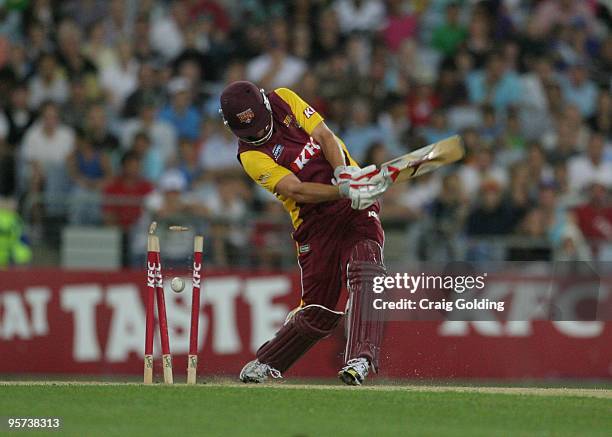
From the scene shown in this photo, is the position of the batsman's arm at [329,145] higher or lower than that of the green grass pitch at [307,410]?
higher

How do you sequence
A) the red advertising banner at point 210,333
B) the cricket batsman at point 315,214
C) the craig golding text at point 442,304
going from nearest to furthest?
the cricket batsman at point 315,214 → the craig golding text at point 442,304 → the red advertising banner at point 210,333

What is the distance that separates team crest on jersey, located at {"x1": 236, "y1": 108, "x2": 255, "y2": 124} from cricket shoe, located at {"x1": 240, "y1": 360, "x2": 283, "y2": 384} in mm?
2086

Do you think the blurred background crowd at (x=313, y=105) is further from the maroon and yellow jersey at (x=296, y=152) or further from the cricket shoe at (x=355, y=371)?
the cricket shoe at (x=355, y=371)

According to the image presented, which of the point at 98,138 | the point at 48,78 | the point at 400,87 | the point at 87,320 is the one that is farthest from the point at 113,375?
the point at 400,87

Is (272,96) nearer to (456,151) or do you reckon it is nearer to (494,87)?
(456,151)

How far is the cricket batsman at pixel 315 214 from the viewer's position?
33.9 ft

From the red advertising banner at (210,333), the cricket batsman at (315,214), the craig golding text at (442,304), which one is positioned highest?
the cricket batsman at (315,214)

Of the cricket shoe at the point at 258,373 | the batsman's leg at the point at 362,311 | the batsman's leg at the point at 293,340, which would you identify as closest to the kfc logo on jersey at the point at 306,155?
the batsman's leg at the point at 362,311

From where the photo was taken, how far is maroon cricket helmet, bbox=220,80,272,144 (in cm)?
1034

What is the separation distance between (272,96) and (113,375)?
14.7 feet

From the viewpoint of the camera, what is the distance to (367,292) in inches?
410

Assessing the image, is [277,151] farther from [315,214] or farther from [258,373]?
[258,373]

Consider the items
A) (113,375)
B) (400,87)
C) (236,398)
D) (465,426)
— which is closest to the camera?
(465,426)

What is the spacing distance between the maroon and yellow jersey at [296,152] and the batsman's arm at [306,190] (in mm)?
264
